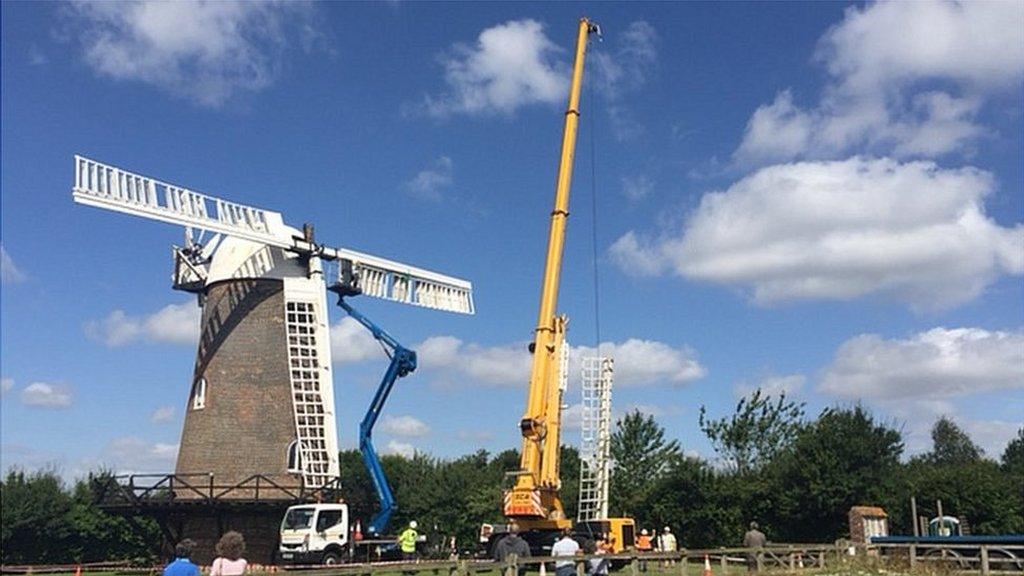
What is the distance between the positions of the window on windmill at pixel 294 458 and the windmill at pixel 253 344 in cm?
4

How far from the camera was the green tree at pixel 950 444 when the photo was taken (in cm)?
9969

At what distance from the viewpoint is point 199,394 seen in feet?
118

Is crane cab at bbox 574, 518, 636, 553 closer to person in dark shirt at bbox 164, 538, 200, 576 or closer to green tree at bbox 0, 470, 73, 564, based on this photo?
person in dark shirt at bbox 164, 538, 200, 576

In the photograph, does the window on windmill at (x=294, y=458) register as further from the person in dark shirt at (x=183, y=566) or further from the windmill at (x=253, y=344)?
the person in dark shirt at (x=183, y=566)

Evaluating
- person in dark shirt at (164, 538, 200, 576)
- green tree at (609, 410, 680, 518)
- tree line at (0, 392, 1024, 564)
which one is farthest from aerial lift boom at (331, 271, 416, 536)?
person in dark shirt at (164, 538, 200, 576)

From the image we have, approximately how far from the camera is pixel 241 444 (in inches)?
1353

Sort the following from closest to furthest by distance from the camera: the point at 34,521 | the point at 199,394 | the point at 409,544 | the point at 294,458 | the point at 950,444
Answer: the point at 409,544
the point at 294,458
the point at 199,394
the point at 34,521
the point at 950,444

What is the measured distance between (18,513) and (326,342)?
892 inches

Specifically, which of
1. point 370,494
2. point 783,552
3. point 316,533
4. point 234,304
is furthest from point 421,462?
point 783,552

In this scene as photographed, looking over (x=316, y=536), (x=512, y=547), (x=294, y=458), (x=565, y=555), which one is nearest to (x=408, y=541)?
(x=316, y=536)

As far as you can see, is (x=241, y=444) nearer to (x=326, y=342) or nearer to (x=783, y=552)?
(x=326, y=342)

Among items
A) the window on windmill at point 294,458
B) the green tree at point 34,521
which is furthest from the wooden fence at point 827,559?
the green tree at point 34,521

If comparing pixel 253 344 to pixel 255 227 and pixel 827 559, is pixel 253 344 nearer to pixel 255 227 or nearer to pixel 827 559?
pixel 255 227

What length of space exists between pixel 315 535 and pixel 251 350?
30.4ft
